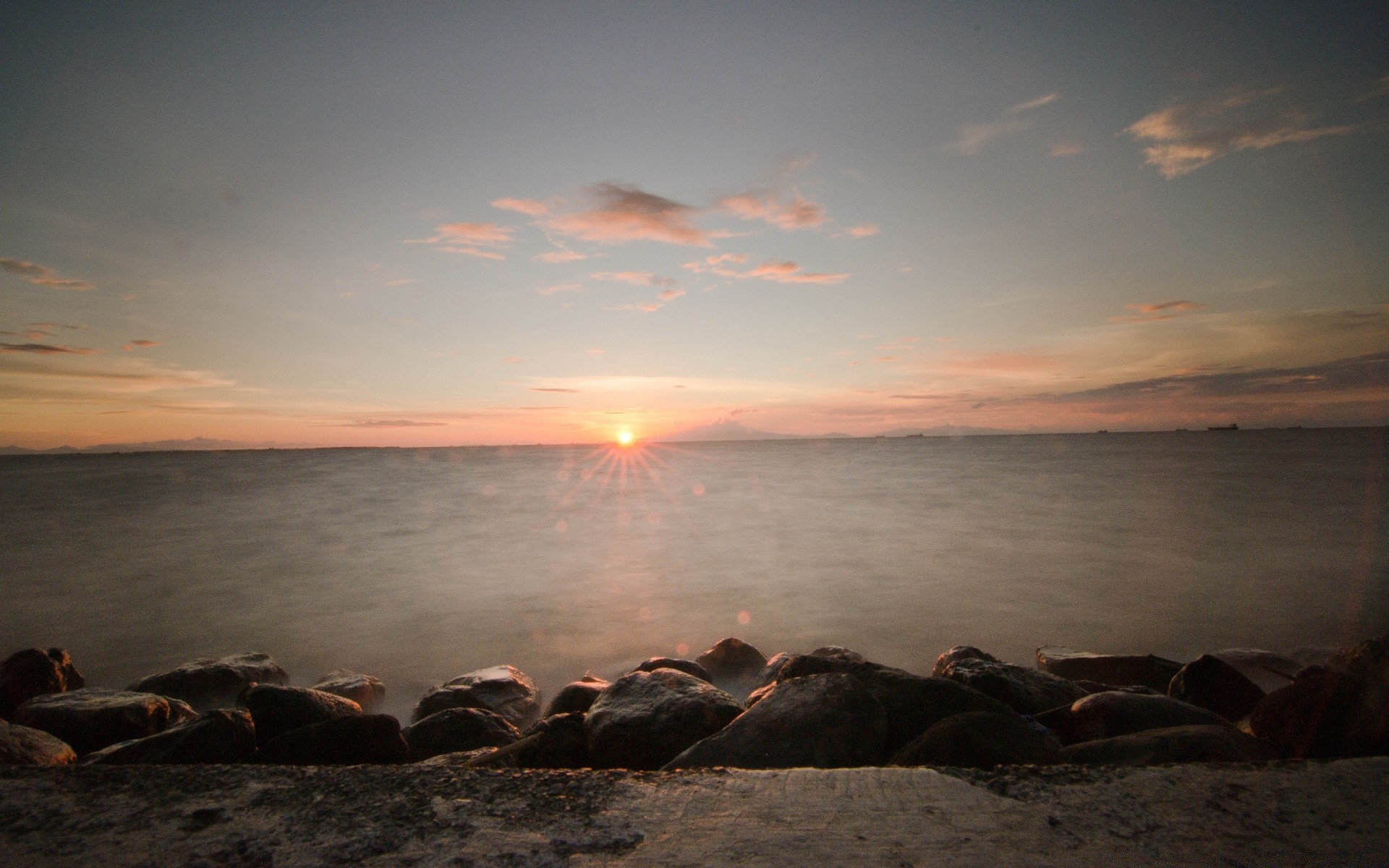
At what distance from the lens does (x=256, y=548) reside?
15484mm

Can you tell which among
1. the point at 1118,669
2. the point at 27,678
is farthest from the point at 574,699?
the point at 27,678

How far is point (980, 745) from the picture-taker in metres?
2.50

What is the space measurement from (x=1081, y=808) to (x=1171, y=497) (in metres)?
26.1

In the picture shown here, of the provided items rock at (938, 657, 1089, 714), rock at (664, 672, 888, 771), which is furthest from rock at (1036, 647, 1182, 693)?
rock at (664, 672, 888, 771)

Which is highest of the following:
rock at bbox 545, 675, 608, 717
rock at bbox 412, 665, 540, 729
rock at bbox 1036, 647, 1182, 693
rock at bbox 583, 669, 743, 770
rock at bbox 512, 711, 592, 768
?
rock at bbox 583, 669, 743, 770

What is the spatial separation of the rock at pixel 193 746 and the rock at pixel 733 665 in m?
3.64

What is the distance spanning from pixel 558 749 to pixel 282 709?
1.94 meters

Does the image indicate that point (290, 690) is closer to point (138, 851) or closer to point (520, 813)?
point (138, 851)

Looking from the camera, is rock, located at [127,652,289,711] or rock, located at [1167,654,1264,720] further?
rock, located at [127,652,289,711]

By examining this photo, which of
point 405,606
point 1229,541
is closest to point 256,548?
point 405,606

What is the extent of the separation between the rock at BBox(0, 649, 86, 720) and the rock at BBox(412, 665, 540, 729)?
2.97m

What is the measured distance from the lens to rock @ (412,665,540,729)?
16.2 feet

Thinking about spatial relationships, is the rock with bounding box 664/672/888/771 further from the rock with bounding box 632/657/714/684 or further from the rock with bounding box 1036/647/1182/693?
the rock with bounding box 1036/647/1182/693

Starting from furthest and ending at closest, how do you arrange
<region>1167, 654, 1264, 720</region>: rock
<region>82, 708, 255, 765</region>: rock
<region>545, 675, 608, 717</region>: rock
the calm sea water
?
the calm sea water, <region>545, 675, 608, 717</region>: rock, <region>1167, 654, 1264, 720</region>: rock, <region>82, 708, 255, 765</region>: rock
